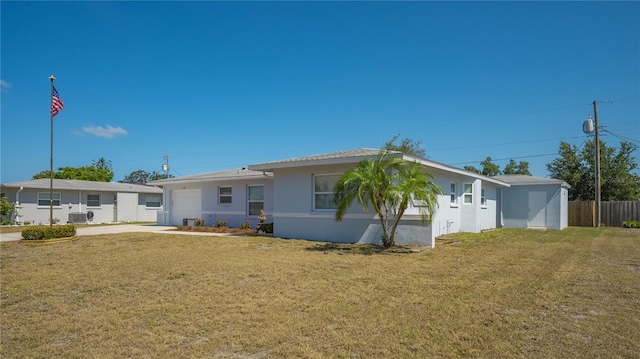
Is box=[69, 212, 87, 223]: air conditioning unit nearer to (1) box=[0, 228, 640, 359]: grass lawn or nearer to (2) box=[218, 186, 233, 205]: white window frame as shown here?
(2) box=[218, 186, 233, 205]: white window frame

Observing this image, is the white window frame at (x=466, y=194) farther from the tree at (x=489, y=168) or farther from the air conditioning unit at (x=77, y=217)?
the tree at (x=489, y=168)

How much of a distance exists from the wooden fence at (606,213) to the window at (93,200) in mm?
34238

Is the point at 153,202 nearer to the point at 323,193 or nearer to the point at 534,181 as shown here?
the point at 323,193

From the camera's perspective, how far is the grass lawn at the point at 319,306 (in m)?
3.98

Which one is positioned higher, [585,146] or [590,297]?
[585,146]

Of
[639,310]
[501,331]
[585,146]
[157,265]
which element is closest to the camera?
[501,331]

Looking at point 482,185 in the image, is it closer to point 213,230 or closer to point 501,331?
point 213,230

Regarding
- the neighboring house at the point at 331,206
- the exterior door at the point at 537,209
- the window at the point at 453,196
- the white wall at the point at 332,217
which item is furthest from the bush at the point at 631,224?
the window at the point at 453,196

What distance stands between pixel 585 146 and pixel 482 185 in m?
18.9

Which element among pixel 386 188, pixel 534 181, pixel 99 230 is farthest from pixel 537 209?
pixel 99 230

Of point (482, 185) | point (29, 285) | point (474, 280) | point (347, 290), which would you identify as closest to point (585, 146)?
point (482, 185)

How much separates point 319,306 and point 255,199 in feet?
47.6

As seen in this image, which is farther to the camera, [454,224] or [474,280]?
[454,224]

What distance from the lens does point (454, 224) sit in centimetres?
1711
